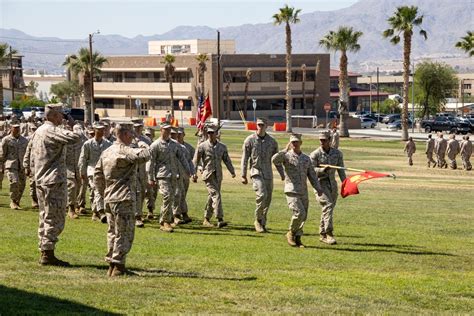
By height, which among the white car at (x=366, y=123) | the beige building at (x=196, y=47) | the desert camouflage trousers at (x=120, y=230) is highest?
the beige building at (x=196, y=47)

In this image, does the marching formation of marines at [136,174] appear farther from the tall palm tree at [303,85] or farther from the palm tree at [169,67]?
the tall palm tree at [303,85]

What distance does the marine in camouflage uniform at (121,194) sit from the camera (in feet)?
42.2

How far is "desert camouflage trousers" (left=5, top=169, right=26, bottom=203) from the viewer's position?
22.4 meters

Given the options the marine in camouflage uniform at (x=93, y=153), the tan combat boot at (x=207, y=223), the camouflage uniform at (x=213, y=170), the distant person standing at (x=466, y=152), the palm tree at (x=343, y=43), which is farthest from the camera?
the palm tree at (x=343, y=43)

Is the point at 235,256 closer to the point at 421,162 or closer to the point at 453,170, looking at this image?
the point at 453,170

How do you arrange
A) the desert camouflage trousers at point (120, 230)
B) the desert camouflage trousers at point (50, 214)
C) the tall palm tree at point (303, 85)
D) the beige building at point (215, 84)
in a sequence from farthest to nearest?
the tall palm tree at point (303, 85)
the beige building at point (215, 84)
the desert camouflage trousers at point (50, 214)
the desert camouflage trousers at point (120, 230)

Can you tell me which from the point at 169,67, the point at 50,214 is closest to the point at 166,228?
the point at 50,214

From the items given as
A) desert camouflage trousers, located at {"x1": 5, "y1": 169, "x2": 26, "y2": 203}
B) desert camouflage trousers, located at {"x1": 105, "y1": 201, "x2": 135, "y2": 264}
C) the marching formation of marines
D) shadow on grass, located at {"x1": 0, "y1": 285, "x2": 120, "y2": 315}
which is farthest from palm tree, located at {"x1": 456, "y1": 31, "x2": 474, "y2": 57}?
shadow on grass, located at {"x1": 0, "y1": 285, "x2": 120, "y2": 315}

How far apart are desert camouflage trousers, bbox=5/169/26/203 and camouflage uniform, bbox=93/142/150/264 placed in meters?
9.73

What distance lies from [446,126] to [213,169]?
67.0 meters

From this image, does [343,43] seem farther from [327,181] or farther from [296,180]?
[296,180]

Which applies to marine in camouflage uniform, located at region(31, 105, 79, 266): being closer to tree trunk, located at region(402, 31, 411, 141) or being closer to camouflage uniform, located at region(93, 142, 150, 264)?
camouflage uniform, located at region(93, 142, 150, 264)

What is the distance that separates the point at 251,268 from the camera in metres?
14.6

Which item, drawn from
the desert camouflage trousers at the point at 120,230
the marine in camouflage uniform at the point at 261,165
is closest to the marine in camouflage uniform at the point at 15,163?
the marine in camouflage uniform at the point at 261,165
